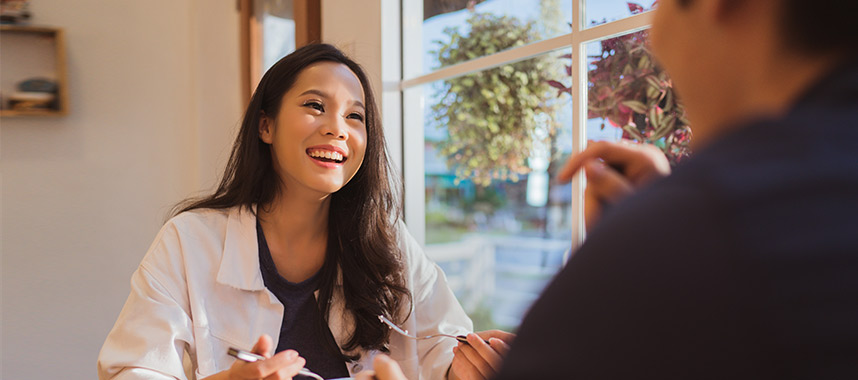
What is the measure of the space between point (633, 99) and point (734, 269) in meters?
1.11

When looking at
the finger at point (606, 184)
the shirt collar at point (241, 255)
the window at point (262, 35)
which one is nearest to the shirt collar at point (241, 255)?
the shirt collar at point (241, 255)

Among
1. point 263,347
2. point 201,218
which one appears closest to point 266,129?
point 201,218

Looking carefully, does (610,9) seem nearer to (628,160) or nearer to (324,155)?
(324,155)

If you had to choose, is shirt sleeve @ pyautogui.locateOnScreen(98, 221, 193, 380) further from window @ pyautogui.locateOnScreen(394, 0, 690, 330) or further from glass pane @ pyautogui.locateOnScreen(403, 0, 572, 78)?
glass pane @ pyautogui.locateOnScreen(403, 0, 572, 78)

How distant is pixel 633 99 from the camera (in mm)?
1378

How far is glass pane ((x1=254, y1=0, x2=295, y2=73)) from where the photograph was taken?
2824 millimetres

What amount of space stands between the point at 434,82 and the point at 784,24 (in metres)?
1.76

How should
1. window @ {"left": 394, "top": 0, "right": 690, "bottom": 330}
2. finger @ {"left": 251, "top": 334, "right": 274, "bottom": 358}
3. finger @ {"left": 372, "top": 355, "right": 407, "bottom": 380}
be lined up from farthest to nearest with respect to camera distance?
window @ {"left": 394, "top": 0, "right": 690, "bottom": 330} < finger @ {"left": 251, "top": 334, "right": 274, "bottom": 358} < finger @ {"left": 372, "top": 355, "right": 407, "bottom": 380}

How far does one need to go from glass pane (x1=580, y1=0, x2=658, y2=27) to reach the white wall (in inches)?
79.1

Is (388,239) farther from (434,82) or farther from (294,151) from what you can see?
(434,82)

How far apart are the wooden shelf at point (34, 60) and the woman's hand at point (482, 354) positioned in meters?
2.67

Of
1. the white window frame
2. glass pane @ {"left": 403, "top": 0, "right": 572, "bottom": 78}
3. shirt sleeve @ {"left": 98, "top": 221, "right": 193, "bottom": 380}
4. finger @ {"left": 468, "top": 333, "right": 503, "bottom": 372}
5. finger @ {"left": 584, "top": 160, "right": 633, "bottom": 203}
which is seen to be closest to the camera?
finger @ {"left": 584, "top": 160, "right": 633, "bottom": 203}

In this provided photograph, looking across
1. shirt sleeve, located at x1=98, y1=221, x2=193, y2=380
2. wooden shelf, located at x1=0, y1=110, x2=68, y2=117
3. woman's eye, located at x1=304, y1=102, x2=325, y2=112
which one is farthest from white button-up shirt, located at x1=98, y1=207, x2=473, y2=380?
wooden shelf, located at x1=0, y1=110, x2=68, y2=117

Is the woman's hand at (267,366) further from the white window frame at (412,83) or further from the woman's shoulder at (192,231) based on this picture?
the white window frame at (412,83)
